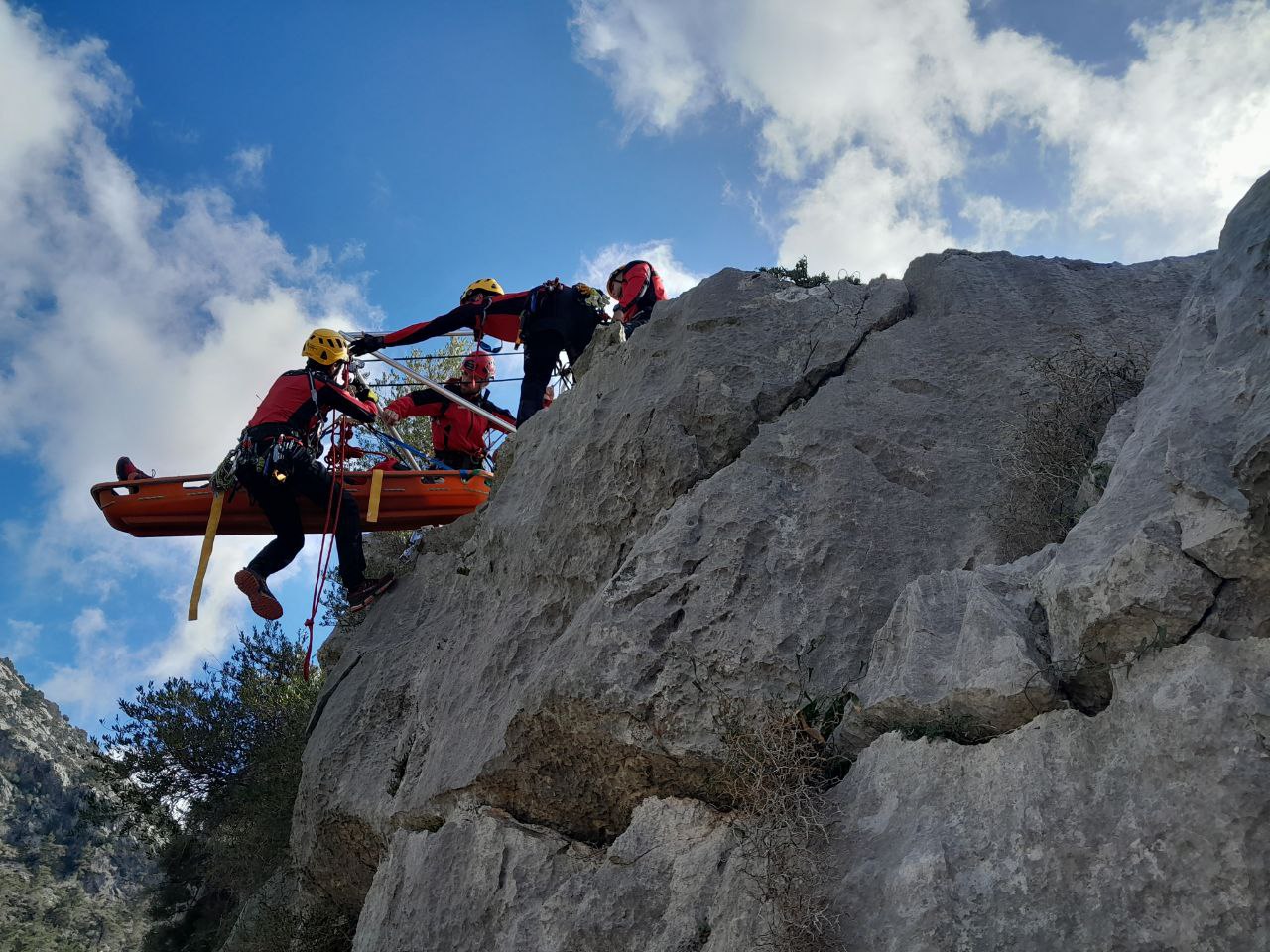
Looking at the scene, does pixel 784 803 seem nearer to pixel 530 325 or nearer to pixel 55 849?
pixel 530 325

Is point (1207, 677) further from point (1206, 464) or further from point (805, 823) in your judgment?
point (805, 823)

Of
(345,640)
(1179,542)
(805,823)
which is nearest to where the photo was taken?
(1179,542)

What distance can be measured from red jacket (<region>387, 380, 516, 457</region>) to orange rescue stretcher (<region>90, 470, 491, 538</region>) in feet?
3.86

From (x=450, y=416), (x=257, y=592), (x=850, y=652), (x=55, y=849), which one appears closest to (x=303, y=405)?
(x=257, y=592)

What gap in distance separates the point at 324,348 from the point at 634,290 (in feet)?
10.5

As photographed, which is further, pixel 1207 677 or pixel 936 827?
pixel 936 827

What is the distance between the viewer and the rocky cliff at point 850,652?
2.99 meters

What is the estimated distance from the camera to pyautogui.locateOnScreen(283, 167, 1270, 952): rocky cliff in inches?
118

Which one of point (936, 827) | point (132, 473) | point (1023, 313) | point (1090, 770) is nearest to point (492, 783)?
point (936, 827)

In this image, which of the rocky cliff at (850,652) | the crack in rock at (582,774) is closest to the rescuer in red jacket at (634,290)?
the rocky cliff at (850,652)

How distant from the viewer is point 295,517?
9.75m

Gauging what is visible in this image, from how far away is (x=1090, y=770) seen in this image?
308 centimetres

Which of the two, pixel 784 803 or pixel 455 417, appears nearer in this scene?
pixel 784 803

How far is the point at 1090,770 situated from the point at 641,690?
2203 millimetres
